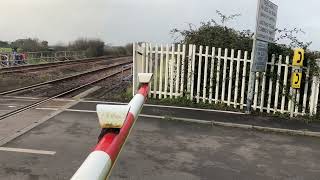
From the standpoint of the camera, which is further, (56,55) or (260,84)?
(56,55)

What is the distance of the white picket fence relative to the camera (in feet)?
38.0

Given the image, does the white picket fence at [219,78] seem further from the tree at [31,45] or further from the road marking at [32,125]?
the tree at [31,45]

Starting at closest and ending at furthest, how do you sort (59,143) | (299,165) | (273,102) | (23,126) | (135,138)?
(299,165)
(59,143)
(135,138)
(23,126)
(273,102)

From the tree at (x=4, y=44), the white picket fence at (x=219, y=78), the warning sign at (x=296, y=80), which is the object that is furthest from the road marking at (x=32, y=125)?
the tree at (x=4, y=44)

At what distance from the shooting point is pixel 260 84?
12.0m

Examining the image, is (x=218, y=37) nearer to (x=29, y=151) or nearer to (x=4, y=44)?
(x=29, y=151)

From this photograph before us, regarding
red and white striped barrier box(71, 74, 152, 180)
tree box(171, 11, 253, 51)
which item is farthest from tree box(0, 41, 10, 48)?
red and white striped barrier box(71, 74, 152, 180)

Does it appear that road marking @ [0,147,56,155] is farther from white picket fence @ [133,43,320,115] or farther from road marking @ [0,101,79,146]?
white picket fence @ [133,43,320,115]

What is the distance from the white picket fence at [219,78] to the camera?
11570 millimetres

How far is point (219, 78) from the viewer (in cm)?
1248

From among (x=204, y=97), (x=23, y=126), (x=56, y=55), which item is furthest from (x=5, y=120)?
(x=56, y=55)

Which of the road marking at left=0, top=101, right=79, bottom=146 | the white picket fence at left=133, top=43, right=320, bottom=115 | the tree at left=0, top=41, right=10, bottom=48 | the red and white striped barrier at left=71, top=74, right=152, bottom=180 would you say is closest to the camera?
the red and white striped barrier at left=71, top=74, right=152, bottom=180

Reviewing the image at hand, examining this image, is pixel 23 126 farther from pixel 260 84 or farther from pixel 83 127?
pixel 260 84

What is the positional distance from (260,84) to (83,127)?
5160 millimetres
